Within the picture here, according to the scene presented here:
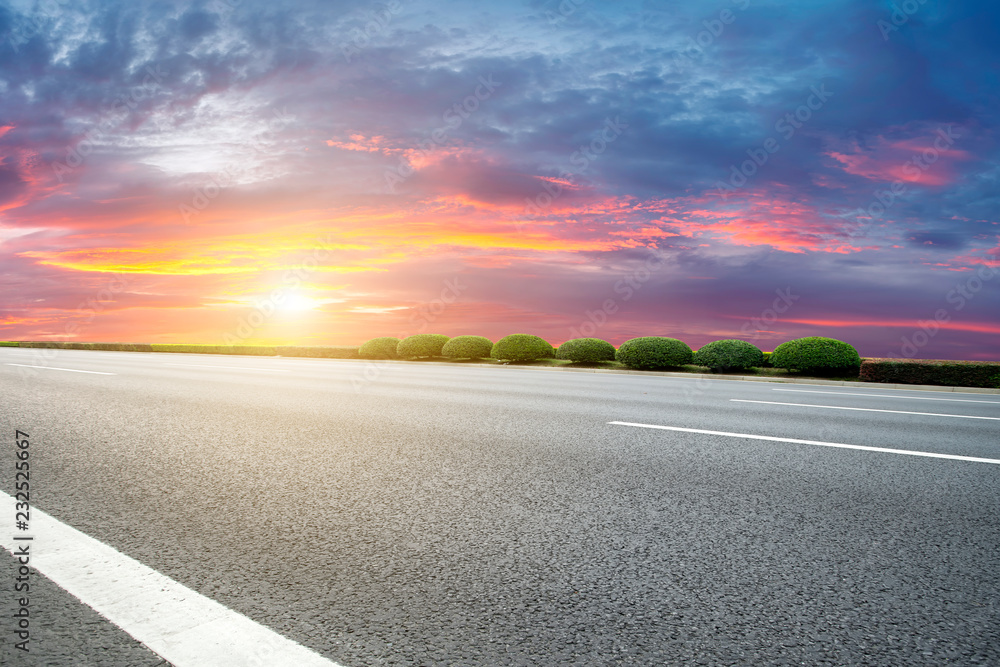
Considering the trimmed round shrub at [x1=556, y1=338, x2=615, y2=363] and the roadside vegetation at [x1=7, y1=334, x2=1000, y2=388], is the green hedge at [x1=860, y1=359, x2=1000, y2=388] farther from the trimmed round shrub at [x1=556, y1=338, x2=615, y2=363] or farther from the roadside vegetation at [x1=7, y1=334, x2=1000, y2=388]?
the trimmed round shrub at [x1=556, y1=338, x2=615, y2=363]

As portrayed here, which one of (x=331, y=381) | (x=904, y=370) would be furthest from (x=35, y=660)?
(x=904, y=370)

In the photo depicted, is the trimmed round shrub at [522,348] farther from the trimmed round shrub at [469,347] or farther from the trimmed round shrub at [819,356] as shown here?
the trimmed round shrub at [819,356]

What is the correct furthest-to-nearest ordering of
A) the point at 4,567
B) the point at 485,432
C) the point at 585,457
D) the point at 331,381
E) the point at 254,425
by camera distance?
the point at 331,381 < the point at 254,425 < the point at 485,432 < the point at 585,457 < the point at 4,567

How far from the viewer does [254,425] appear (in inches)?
292

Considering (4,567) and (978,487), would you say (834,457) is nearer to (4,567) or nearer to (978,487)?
(978,487)

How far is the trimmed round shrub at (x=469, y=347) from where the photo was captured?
27.6 metres

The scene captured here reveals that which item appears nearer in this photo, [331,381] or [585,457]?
[585,457]

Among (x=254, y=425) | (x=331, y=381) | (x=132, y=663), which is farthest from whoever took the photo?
(x=331, y=381)

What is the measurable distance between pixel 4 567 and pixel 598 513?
3.17m

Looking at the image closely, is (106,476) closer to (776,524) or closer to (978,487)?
(776,524)

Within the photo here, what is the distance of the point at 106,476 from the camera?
4.85m

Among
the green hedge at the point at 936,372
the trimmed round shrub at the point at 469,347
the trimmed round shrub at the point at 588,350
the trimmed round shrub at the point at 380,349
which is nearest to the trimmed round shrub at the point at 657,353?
the trimmed round shrub at the point at 588,350

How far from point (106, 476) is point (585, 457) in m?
3.98

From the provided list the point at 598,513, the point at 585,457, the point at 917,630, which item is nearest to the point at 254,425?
the point at 585,457
